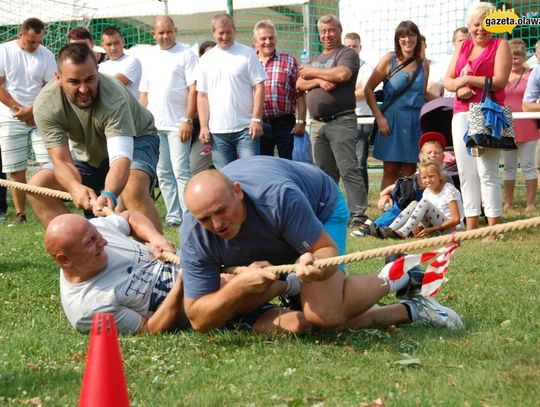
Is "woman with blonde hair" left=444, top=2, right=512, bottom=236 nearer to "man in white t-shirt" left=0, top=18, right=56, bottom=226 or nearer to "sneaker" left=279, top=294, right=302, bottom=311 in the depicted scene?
"sneaker" left=279, top=294, right=302, bottom=311

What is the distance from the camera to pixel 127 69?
9.81 meters

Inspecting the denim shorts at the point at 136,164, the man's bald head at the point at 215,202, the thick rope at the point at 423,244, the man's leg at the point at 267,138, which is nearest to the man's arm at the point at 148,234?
the denim shorts at the point at 136,164

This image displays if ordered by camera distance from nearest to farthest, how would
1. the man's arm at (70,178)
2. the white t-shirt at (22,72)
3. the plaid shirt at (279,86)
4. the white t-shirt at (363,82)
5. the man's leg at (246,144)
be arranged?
1. the man's arm at (70,178)
2. the man's leg at (246,144)
3. the plaid shirt at (279,86)
4. the white t-shirt at (22,72)
5. the white t-shirt at (363,82)

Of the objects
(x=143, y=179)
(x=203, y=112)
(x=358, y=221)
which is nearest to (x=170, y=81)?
(x=203, y=112)

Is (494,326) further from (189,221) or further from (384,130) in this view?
(384,130)

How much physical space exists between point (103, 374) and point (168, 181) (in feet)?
21.9

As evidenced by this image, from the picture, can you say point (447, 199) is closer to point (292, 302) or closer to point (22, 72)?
point (292, 302)

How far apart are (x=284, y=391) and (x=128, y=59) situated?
662cm

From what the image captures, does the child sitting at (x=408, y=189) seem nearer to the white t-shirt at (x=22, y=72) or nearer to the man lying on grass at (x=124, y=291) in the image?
the man lying on grass at (x=124, y=291)

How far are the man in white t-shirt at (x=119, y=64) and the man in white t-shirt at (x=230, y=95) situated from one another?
1.06m

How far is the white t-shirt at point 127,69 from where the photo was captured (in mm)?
9789

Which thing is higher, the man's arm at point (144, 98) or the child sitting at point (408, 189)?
the man's arm at point (144, 98)

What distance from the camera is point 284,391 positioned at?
153 inches

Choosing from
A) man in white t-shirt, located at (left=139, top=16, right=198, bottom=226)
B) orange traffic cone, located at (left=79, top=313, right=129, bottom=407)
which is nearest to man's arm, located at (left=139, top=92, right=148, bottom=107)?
man in white t-shirt, located at (left=139, top=16, right=198, bottom=226)
